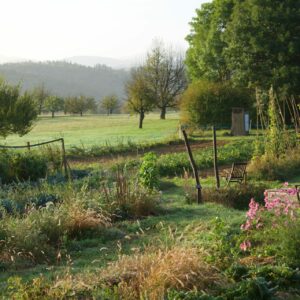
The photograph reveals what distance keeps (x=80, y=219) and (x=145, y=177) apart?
348 cm

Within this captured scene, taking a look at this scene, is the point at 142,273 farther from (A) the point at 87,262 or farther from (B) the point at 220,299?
(A) the point at 87,262

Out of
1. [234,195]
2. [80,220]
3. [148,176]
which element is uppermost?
[148,176]

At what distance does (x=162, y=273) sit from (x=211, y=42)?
36.4 meters

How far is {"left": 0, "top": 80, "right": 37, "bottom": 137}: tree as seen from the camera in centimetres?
2670

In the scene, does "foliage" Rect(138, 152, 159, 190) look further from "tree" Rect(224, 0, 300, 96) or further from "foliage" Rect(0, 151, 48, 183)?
"tree" Rect(224, 0, 300, 96)

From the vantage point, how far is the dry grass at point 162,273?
489 centimetres

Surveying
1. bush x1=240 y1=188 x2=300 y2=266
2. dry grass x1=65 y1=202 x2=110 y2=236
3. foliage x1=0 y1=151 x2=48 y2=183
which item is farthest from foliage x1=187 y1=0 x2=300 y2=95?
bush x1=240 y1=188 x2=300 y2=266

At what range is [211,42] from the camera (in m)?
39.9

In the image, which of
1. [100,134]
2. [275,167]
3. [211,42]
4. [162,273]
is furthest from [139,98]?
[162,273]

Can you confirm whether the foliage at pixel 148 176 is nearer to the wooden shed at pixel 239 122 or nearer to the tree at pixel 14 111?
the tree at pixel 14 111

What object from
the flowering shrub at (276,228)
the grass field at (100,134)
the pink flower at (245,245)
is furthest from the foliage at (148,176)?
the grass field at (100,134)

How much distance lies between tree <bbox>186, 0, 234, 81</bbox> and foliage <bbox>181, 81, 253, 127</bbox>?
3.74m

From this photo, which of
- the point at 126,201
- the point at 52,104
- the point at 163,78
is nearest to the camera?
the point at 126,201

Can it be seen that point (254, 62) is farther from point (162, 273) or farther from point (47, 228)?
point (162, 273)
